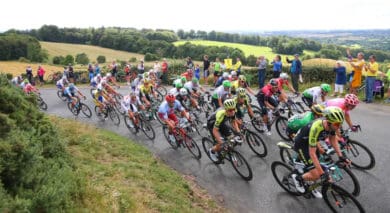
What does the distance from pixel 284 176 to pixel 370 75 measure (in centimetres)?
950

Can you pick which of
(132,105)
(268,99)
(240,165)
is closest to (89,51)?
(132,105)

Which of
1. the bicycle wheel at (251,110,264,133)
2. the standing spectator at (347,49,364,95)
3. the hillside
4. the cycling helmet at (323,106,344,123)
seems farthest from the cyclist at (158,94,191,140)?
the hillside

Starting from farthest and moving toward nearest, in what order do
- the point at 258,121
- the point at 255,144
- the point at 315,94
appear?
1. the point at 258,121
2. the point at 315,94
3. the point at 255,144

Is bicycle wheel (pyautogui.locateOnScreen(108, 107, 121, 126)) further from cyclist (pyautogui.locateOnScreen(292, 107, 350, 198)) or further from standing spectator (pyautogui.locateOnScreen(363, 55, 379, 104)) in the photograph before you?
standing spectator (pyautogui.locateOnScreen(363, 55, 379, 104))

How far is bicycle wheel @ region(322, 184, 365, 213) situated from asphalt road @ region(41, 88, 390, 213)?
0.35m

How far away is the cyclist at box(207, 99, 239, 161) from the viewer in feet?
27.7

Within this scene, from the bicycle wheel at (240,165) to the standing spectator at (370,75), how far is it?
29.8 feet

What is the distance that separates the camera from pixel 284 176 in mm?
7523

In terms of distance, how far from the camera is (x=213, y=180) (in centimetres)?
871

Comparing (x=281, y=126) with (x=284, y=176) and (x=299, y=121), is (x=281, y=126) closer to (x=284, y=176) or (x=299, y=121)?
(x=299, y=121)

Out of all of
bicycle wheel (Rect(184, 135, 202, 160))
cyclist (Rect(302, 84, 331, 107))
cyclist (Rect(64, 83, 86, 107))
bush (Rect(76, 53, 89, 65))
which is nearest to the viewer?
cyclist (Rect(302, 84, 331, 107))

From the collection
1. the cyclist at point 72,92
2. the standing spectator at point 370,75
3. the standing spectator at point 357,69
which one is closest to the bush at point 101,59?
the cyclist at point 72,92

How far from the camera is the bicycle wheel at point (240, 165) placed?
838cm

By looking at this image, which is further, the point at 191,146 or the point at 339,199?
the point at 191,146
